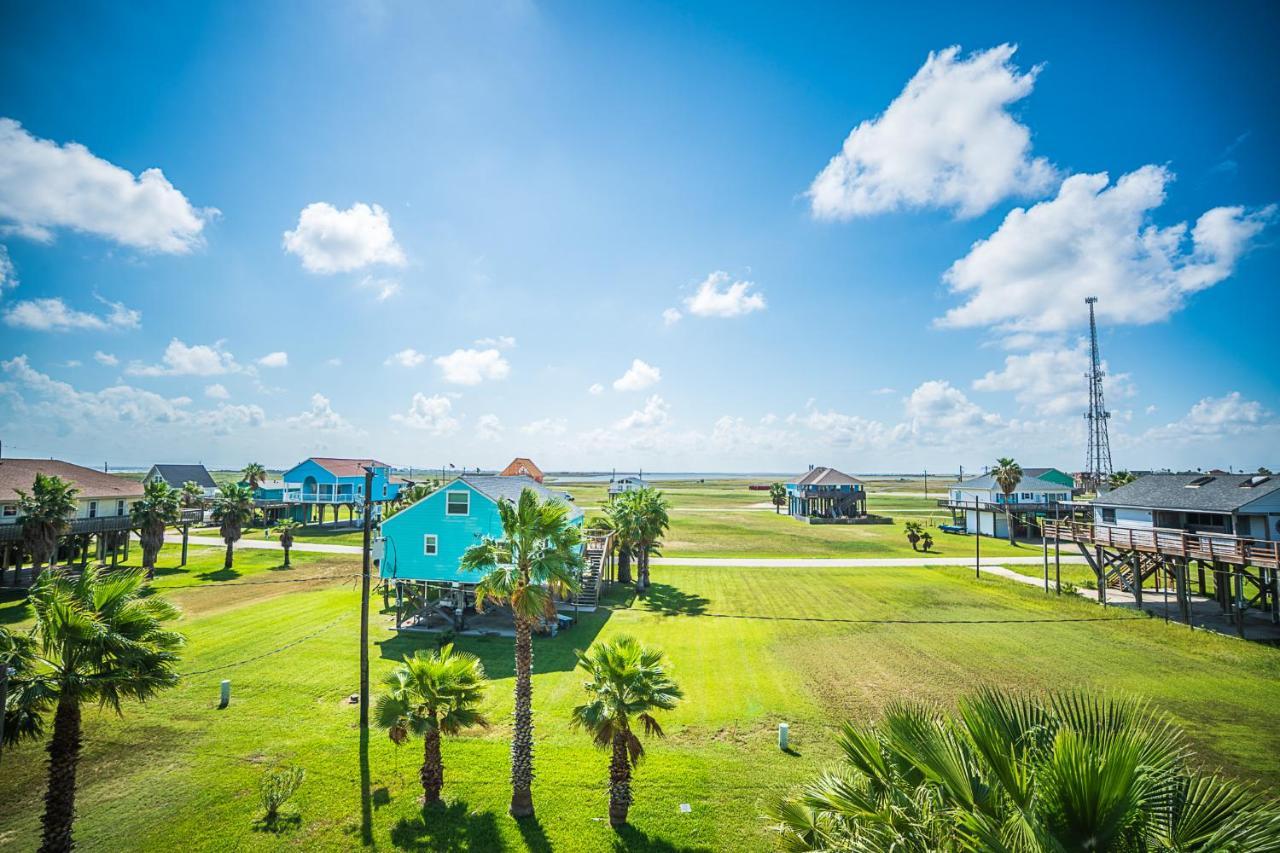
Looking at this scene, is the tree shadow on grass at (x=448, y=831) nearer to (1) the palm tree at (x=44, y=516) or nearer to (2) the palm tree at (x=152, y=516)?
(1) the palm tree at (x=44, y=516)

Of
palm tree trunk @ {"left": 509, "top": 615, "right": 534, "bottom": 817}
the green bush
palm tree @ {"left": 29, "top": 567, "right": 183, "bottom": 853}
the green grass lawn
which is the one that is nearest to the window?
the green grass lawn

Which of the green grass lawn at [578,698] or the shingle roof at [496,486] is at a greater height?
the shingle roof at [496,486]

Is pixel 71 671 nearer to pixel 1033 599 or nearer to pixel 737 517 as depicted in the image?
pixel 1033 599

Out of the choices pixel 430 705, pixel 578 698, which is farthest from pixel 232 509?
pixel 430 705

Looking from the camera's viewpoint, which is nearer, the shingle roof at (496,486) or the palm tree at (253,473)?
the shingle roof at (496,486)

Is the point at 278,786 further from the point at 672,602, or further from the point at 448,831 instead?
the point at 672,602

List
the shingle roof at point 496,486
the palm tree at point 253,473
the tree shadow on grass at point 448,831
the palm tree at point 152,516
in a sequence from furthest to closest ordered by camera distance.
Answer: the palm tree at point 253,473
the palm tree at point 152,516
the shingle roof at point 496,486
the tree shadow on grass at point 448,831

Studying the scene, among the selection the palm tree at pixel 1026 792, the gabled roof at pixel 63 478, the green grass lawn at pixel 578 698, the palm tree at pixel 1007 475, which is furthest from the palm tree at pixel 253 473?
the palm tree at pixel 1007 475

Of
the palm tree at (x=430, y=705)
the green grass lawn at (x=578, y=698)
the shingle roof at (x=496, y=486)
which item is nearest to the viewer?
the green grass lawn at (x=578, y=698)
